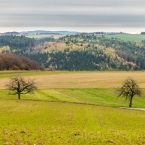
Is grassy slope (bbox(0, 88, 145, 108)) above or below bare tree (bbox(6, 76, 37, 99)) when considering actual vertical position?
below

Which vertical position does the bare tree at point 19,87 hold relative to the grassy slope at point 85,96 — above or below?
above

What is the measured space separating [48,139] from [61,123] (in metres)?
11.3

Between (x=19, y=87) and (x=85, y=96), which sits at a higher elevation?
(x=19, y=87)

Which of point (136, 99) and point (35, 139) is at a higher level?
point (35, 139)

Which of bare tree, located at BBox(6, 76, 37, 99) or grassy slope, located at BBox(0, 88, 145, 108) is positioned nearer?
bare tree, located at BBox(6, 76, 37, 99)

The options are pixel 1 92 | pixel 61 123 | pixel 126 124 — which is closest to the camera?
pixel 61 123

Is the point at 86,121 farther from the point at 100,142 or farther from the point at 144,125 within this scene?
the point at 100,142

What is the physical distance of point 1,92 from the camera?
77750mm

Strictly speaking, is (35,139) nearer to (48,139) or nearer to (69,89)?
(48,139)

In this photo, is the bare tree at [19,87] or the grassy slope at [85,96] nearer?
the bare tree at [19,87]

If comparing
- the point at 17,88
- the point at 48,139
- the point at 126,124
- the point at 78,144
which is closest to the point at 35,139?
the point at 48,139

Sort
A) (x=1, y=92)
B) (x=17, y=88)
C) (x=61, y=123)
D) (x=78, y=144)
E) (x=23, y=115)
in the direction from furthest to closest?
(x=1, y=92)
(x=17, y=88)
(x=23, y=115)
(x=61, y=123)
(x=78, y=144)

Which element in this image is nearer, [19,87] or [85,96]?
[19,87]

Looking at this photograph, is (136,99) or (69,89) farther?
(69,89)
